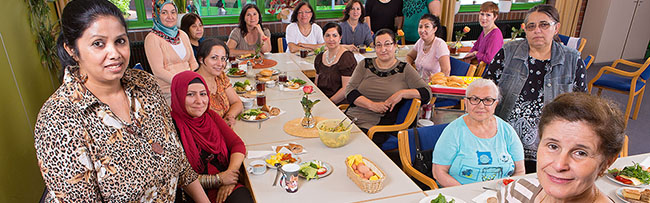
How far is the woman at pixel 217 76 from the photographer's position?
2779 millimetres

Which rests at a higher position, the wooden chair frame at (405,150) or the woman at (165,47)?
the woman at (165,47)

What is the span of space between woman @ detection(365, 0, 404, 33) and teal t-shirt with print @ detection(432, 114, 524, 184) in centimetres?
405

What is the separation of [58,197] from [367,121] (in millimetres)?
2231

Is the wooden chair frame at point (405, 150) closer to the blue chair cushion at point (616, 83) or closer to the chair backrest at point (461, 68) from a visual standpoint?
the chair backrest at point (461, 68)

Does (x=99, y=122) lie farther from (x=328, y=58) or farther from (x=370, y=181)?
(x=328, y=58)

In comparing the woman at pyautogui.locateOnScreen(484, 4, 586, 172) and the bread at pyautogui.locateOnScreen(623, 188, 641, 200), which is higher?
the woman at pyautogui.locateOnScreen(484, 4, 586, 172)

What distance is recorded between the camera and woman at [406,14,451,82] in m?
3.90

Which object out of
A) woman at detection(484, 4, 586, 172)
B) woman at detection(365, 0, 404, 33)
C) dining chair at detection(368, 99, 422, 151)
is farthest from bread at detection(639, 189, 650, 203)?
woman at detection(365, 0, 404, 33)

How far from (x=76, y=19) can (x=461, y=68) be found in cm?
355

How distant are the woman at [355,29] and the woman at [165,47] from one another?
2.55m

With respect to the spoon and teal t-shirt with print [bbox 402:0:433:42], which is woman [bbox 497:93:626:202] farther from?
teal t-shirt with print [bbox 402:0:433:42]

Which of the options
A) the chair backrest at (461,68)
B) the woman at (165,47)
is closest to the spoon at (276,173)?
the woman at (165,47)

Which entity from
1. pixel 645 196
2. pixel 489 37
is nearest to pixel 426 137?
pixel 645 196

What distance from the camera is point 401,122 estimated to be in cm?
309
